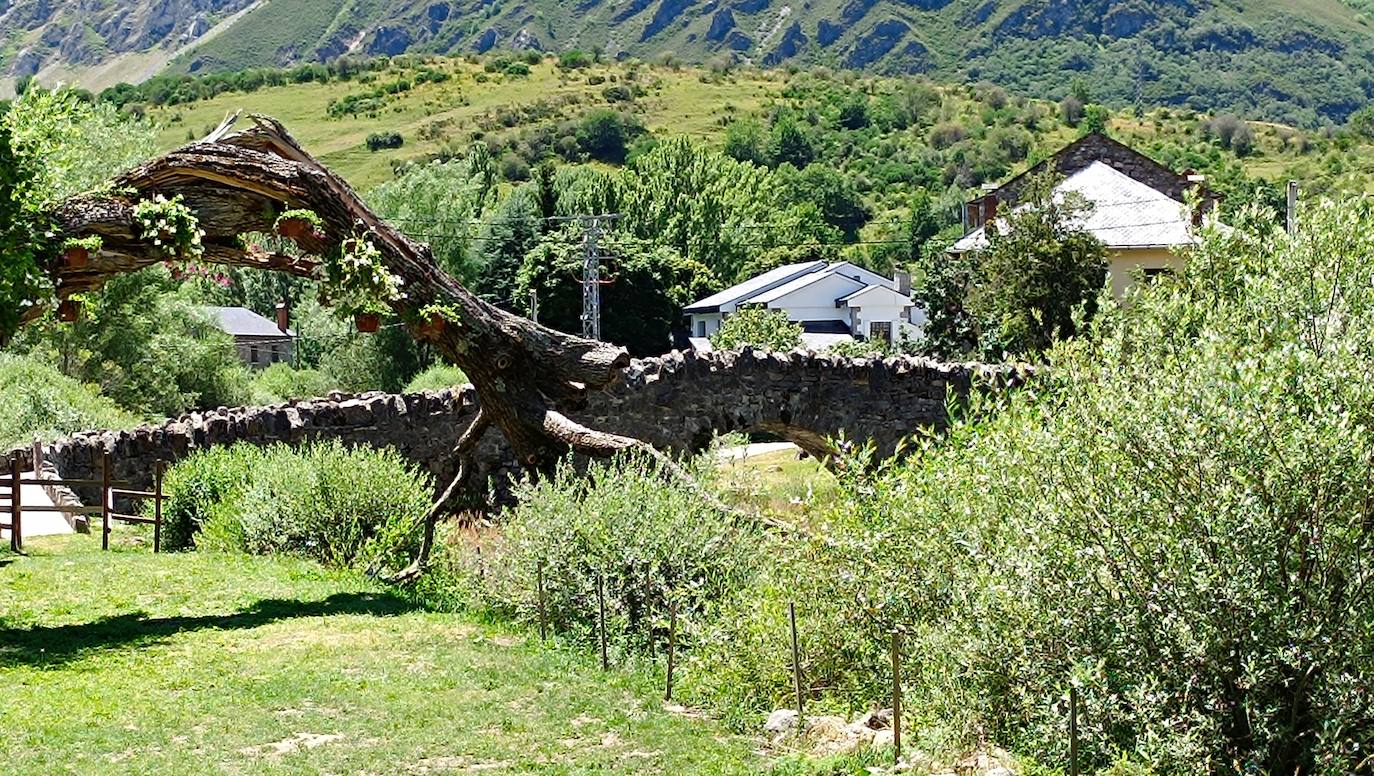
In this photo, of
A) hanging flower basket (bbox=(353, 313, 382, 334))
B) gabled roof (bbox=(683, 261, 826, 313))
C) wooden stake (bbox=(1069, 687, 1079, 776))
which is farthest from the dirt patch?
gabled roof (bbox=(683, 261, 826, 313))

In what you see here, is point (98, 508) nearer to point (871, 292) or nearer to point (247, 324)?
point (871, 292)

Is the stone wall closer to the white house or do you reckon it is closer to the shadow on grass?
the shadow on grass

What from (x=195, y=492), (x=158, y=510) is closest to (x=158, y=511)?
(x=158, y=510)

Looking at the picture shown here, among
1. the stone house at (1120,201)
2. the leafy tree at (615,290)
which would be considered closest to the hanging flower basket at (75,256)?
the stone house at (1120,201)

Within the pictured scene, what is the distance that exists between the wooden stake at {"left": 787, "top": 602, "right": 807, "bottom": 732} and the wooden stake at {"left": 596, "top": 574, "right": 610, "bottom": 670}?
1.67m

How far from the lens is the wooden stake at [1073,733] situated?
7.19 m

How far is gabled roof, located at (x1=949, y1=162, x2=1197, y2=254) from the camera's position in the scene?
39.2m

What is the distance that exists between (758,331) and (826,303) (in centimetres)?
2155

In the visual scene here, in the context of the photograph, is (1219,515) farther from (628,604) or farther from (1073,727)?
(628,604)

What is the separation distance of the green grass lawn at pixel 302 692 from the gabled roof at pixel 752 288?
170 ft

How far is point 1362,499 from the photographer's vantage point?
24.5 feet

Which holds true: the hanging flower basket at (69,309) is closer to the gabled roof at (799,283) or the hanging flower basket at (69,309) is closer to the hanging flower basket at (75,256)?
the hanging flower basket at (75,256)

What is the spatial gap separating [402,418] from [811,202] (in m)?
82.6

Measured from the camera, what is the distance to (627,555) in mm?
11883
